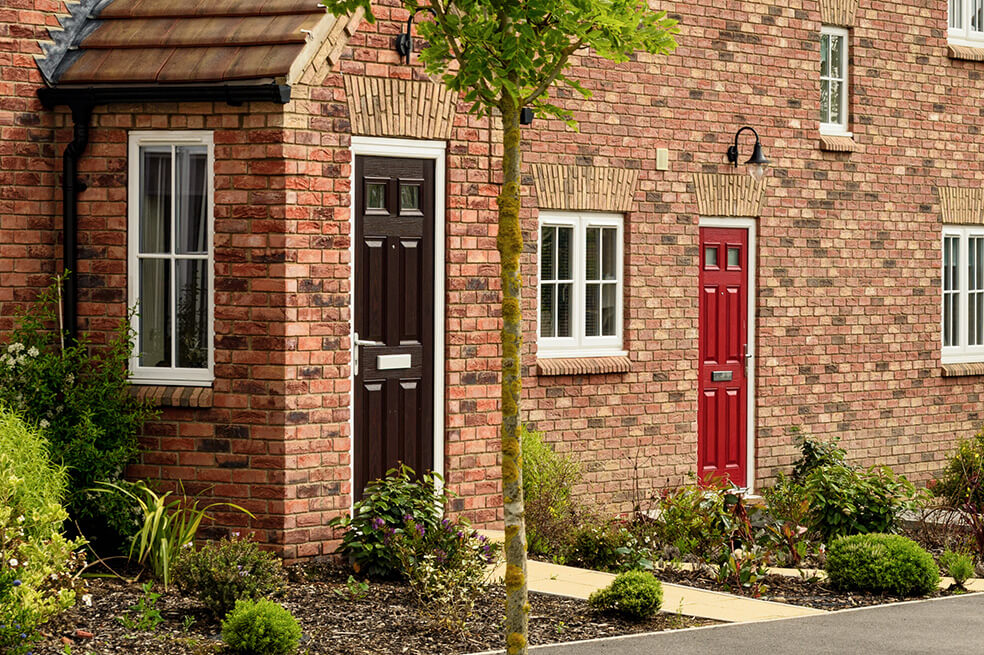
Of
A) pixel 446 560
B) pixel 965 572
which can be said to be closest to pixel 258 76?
pixel 446 560

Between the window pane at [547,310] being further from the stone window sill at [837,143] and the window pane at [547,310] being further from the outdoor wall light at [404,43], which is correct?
the stone window sill at [837,143]

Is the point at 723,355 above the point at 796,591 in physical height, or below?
above

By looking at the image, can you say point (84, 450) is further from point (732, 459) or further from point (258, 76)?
point (732, 459)

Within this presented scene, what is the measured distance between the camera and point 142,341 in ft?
34.6

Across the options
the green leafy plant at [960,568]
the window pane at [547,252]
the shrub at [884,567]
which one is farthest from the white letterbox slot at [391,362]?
the green leafy plant at [960,568]

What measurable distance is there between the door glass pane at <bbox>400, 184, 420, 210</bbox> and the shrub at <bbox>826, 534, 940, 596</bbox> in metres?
Answer: 3.88

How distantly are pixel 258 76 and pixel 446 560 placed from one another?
135 inches

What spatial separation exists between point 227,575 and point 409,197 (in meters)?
3.47

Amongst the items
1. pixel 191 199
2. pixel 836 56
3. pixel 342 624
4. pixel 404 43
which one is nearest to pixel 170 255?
pixel 191 199

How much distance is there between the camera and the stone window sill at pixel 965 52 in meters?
16.4

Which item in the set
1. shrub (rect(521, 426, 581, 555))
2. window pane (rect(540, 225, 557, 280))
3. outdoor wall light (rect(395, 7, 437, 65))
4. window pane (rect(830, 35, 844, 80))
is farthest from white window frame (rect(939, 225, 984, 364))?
outdoor wall light (rect(395, 7, 437, 65))

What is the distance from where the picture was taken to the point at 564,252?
42.7 feet

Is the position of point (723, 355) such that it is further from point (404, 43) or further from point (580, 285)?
point (404, 43)

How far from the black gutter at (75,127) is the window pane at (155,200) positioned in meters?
0.41
